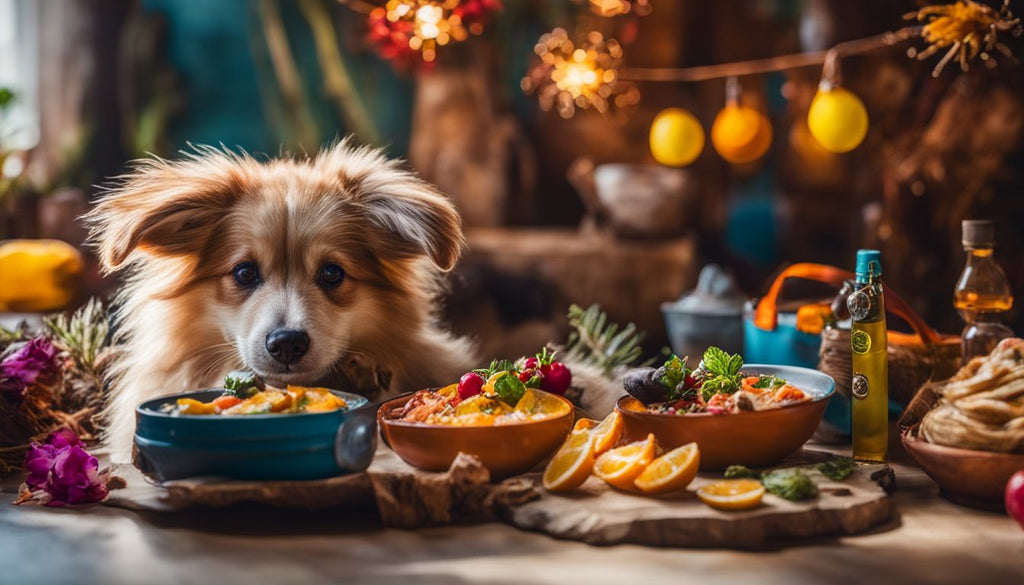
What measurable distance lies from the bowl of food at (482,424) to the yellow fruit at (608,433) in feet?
0.21

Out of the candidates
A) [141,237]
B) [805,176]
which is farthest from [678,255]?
[141,237]

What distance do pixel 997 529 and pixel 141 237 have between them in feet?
5.98

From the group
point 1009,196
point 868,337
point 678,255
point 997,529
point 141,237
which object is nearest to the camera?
point 997,529

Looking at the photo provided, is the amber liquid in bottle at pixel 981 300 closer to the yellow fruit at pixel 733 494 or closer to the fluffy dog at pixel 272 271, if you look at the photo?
the yellow fruit at pixel 733 494

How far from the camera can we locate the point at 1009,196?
13.2ft

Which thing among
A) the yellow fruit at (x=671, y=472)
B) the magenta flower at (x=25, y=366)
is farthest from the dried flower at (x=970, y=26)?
the magenta flower at (x=25, y=366)

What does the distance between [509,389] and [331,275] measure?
24.1 inches

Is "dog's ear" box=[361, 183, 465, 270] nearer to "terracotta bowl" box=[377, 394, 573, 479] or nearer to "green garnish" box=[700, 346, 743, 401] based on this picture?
"terracotta bowl" box=[377, 394, 573, 479]

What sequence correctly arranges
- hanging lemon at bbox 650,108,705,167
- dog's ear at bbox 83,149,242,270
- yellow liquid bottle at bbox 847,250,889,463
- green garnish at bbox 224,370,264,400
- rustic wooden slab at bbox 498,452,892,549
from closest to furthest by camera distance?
rustic wooden slab at bbox 498,452,892,549
green garnish at bbox 224,370,264,400
yellow liquid bottle at bbox 847,250,889,463
dog's ear at bbox 83,149,242,270
hanging lemon at bbox 650,108,705,167

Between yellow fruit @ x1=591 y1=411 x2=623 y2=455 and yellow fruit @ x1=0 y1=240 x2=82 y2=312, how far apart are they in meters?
2.45

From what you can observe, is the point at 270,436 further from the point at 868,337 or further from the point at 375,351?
the point at 868,337

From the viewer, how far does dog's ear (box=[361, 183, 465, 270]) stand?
2.24 metres

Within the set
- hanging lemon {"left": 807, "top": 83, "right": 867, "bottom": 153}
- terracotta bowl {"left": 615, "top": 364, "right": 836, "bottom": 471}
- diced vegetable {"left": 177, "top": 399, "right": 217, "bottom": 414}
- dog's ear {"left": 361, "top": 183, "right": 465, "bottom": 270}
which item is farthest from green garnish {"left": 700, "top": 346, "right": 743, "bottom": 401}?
hanging lemon {"left": 807, "top": 83, "right": 867, "bottom": 153}

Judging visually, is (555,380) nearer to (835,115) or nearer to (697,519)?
(697,519)
